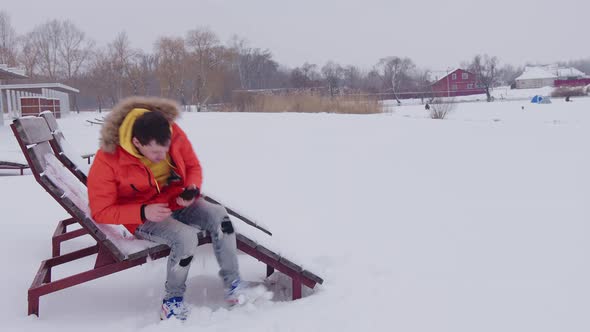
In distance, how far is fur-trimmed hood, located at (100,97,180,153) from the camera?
2.95 metres

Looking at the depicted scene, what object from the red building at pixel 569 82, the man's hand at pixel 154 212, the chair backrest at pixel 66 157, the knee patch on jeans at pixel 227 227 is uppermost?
the red building at pixel 569 82

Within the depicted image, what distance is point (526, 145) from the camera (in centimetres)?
855

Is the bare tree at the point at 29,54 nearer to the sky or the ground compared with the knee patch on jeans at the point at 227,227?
nearer to the sky

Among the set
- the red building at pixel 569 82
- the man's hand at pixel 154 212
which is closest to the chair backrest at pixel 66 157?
the man's hand at pixel 154 212

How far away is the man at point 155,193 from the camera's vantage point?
290 cm

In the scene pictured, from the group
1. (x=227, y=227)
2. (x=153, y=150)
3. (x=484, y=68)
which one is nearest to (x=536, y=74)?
(x=484, y=68)

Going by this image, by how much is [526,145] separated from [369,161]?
2.72 metres

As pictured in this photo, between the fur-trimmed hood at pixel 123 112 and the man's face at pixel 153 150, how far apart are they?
0.13 meters

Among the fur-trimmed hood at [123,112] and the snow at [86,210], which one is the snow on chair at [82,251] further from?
the fur-trimmed hood at [123,112]

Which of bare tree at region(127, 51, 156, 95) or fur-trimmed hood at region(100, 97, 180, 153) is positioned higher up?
bare tree at region(127, 51, 156, 95)

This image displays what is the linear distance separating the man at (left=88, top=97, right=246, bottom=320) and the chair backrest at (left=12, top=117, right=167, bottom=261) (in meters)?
0.10

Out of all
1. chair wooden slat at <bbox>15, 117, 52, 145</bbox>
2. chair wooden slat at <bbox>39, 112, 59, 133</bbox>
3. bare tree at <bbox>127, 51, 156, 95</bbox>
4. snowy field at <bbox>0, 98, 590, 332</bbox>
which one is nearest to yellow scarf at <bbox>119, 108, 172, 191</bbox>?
chair wooden slat at <bbox>15, 117, 52, 145</bbox>

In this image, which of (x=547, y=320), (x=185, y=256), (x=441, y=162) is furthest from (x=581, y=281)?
(x=441, y=162)

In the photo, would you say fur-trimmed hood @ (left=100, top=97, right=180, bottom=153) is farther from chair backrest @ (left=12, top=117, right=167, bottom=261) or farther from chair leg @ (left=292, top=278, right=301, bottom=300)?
chair leg @ (left=292, top=278, right=301, bottom=300)
